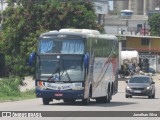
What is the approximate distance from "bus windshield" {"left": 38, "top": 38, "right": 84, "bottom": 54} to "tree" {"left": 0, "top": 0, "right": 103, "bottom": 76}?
36.8 metres

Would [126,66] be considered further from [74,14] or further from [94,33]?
[94,33]

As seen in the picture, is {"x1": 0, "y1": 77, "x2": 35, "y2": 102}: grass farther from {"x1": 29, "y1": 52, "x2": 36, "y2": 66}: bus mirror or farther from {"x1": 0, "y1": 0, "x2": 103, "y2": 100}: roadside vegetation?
{"x1": 0, "y1": 0, "x2": 103, "y2": 100}: roadside vegetation

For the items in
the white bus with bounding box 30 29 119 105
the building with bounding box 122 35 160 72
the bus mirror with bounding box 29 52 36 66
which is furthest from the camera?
the building with bounding box 122 35 160 72

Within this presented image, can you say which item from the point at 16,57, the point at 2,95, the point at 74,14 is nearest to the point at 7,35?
the point at 16,57

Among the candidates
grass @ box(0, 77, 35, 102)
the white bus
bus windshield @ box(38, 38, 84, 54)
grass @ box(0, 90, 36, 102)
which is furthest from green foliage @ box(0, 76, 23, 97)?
bus windshield @ box(38, 38, 84, 54)

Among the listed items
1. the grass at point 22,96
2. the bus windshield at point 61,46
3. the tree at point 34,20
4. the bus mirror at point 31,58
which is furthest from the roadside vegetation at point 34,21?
the bus mirror at point 31,58

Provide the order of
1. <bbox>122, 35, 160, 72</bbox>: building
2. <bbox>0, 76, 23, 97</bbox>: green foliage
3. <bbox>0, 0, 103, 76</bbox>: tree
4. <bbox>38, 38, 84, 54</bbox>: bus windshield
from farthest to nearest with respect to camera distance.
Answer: <bbox>122, 35, 160, 72</bbox>: building, <bbox>0, 0, 103, 76</bbox>: tree, <bbox>0, 76, 23, 97</bbox>: green foliage, <bbox>38, 38, 84, 54</bbox>: bus windshield

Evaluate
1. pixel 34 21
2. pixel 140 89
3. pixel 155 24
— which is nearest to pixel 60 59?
pixel 140 89

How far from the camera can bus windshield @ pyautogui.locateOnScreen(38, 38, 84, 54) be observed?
3216 centimetres

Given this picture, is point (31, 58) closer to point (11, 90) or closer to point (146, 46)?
point (11, 90)

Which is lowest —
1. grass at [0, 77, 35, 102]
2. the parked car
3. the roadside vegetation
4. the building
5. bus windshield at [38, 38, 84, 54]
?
the building

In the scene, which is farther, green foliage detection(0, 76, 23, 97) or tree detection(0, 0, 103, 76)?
tree detection(0, 0, 103, 76)

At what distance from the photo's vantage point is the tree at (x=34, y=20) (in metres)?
70.3

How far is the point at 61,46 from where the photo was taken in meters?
32.3
